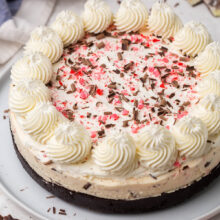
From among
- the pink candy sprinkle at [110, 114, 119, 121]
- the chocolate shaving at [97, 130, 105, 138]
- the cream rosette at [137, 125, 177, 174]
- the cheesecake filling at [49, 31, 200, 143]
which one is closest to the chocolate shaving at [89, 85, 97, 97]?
the cheesecake filling at [49, 31, 200, 143]

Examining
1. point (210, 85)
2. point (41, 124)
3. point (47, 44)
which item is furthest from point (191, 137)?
point (47, 44)

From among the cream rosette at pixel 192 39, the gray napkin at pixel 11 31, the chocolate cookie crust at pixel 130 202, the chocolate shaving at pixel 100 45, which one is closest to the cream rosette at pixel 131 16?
the chocolate shaving at pixel 100 45

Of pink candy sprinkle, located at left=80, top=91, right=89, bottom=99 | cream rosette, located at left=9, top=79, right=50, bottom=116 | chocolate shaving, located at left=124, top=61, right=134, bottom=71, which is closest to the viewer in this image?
cream rosette, located at left=9, top=79, right=50, bottom=116

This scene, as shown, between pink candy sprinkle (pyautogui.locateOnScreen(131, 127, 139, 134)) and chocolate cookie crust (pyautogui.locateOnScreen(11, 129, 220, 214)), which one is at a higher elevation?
pink candy sprinkle (pyautogui.locateOnScreen(131, 127, 139, 134))

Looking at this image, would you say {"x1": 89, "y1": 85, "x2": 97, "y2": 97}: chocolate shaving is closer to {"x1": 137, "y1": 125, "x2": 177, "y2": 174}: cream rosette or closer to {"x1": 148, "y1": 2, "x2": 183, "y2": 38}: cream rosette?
{"x1": 137, "y1": 125, "x2": 177, "y2": 174}: cream rosette

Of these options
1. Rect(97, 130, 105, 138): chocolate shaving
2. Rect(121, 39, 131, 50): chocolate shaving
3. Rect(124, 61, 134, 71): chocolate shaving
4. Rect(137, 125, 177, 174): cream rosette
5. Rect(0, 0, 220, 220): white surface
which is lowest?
Rect(0, 0, 220, 220): white surface

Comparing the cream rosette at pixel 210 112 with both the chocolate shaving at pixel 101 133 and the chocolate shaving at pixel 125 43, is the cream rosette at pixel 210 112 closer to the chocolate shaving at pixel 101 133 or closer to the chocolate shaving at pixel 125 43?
the chocolate shaving at pixel 101 133
